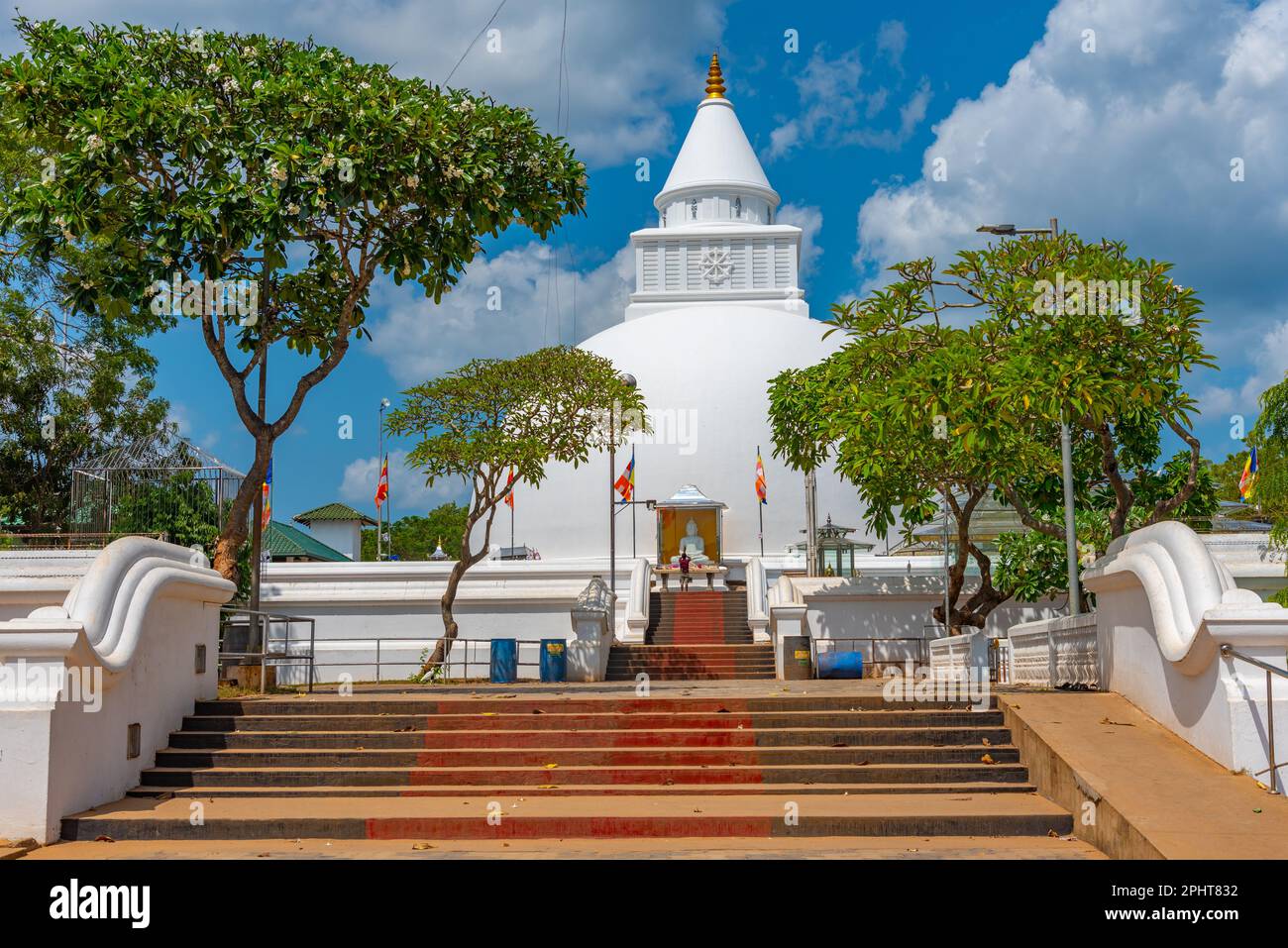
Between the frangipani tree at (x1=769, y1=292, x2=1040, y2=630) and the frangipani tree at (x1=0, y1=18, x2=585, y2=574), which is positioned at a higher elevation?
the frangipani tree at (x1=0, y1=18, x2=585, y2=574)

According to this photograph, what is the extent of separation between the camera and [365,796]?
10648 millimetres

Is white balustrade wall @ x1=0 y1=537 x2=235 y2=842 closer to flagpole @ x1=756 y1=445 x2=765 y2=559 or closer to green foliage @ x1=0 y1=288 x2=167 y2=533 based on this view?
green foliage @ x1=0 y1=288 x2=167 y2=533

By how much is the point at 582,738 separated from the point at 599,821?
7.02ft

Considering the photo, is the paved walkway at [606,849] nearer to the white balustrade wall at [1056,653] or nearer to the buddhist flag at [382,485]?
the white balustrade wall at [1056,653]

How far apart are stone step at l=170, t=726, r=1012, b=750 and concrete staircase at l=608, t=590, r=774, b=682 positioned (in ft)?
34.1

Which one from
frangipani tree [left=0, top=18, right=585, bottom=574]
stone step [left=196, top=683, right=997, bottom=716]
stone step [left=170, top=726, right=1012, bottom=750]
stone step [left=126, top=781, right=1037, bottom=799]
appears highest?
frangipani tree [left=0, top=18, right=585, bottom=574]

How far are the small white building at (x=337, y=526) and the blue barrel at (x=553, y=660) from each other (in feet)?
112

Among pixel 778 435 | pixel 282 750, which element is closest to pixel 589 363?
pixel 778 435

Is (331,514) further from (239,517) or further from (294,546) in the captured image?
(239,517)

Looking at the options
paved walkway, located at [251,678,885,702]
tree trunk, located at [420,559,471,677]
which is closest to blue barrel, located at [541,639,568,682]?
tree trunk, located at [420,559,471,677]

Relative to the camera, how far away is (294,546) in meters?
44.7

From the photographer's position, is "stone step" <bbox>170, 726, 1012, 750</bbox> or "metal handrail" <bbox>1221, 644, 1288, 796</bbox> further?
"stone step" <bbox>170, 726, 1012, 750</bbox>

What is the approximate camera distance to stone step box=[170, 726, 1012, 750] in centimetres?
1145
